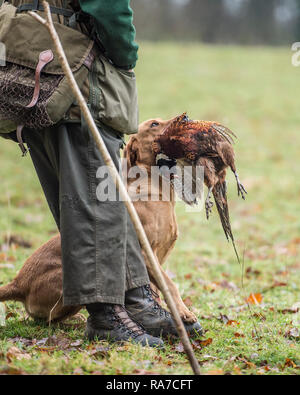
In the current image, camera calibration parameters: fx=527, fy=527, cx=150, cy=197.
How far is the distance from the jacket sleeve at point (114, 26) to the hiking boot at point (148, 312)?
4.91 feet

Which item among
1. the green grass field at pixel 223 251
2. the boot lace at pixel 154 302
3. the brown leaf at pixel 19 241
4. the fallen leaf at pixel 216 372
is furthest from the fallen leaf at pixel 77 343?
the brown leaf at pixel 19 241

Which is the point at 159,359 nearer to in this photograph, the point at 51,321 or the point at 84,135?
the point at 51,321

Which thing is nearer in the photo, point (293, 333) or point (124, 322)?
point (124, 322)

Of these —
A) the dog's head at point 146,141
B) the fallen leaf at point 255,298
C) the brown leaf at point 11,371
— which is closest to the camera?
the brown leaf at point 11,371

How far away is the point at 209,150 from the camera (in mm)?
3668

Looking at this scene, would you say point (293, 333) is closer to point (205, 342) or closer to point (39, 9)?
point (205, 342)

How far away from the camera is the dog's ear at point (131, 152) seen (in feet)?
13.3

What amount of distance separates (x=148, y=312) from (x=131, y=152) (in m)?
1.26

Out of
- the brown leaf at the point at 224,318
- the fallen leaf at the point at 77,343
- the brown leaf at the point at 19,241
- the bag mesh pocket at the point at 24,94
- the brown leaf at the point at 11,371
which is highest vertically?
the bag mesh pocket at the point at 24,94

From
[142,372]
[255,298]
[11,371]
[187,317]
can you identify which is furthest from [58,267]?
[255,298]

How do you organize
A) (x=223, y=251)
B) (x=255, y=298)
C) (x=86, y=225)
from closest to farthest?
(x=86, y=225) → (x=255, y=298) → (x=223, y=251)

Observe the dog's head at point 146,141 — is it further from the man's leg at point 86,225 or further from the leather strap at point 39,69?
the leather strap at point 39,69

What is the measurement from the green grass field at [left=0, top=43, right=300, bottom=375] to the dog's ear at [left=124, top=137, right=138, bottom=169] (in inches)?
52.0

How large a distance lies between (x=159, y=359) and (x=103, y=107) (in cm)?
153
